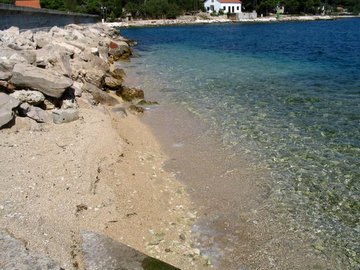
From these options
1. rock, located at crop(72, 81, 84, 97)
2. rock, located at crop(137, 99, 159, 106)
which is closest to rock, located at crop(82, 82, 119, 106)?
rock, located at crop(72, 81, 84, 97)

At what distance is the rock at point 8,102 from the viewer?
386 inches

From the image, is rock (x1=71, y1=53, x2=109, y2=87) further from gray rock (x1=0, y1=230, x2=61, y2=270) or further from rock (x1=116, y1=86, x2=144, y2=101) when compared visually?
gray rock (x1=0, y1=230, x2=61, y2=270)

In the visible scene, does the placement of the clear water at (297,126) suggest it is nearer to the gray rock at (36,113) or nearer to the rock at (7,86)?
the gray rock at (36,113)

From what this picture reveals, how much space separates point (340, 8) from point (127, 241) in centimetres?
20571

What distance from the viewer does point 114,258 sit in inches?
214

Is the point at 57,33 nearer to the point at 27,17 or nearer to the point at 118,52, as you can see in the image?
the point at 27,17

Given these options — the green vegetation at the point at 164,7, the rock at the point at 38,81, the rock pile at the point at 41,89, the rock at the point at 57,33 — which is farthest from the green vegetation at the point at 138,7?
the rock at the point at 38,81

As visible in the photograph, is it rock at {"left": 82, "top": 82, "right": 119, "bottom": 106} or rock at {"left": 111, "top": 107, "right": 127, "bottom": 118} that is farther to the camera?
rock at {"left": 82, "top": 82, "right": 119, "bottom": 106}

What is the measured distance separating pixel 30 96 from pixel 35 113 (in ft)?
→ 1.99

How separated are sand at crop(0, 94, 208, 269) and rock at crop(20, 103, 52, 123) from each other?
37cm

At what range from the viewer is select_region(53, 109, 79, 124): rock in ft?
36.5

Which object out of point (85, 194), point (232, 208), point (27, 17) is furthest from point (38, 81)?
point (27, 17)

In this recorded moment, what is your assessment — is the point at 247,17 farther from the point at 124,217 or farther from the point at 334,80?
the point at 124,217

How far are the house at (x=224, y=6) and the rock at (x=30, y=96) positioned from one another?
5670 inches
